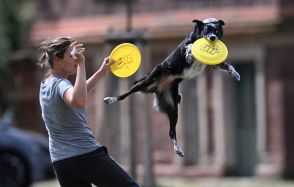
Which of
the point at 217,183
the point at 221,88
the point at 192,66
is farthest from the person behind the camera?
the point at 221,88

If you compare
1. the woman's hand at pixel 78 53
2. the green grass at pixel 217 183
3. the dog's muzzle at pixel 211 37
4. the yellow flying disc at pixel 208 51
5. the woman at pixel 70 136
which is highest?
the dog's muzzle at pixel 211 37

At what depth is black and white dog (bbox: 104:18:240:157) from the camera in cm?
718

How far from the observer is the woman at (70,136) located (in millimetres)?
7590

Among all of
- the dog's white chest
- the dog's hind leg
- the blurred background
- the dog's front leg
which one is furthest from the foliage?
the dog's front leg

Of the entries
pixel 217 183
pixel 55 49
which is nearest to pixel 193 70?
pixel 55 49

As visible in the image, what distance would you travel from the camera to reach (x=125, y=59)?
25.0 feet

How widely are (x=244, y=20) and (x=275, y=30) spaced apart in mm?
808

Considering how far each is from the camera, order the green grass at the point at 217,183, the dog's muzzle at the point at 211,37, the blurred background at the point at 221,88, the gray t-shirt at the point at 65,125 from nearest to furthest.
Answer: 1. the dog's muzzle at the point at 211,37
2. the gray t-shirt at the point at 65,125
3. the green grass at the point at 217,183
4. the blurred background at the point at 221,88

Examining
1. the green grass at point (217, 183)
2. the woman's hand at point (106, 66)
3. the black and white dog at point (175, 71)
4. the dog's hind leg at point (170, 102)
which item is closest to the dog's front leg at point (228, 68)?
the black and white dog at point (175, 71)

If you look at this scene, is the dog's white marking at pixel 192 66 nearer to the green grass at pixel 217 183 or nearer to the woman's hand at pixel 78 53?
the woman's hand at pixel 78 53

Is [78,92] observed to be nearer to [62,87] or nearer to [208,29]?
[62,87]

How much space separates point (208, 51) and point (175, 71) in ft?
1.44

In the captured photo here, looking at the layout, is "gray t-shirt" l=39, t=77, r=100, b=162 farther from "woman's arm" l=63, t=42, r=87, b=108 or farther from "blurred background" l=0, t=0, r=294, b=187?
"blurred background" l=0, t=0, r=294, b=187

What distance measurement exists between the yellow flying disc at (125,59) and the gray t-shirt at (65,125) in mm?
366
